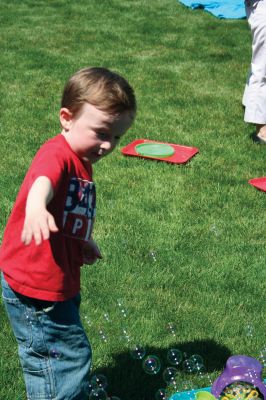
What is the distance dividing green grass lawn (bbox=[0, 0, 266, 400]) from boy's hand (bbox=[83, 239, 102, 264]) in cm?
64

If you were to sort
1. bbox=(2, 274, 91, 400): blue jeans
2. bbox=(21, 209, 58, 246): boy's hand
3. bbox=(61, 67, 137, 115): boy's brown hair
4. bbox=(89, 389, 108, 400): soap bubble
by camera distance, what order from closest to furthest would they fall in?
bbox=(21, 209, 58, 246): boy's hand → bbox=(61, 67, 137, 115): boy's brown hair → bbox=(2, 274, 91, 400): blue jeans → bbox=(89, 389, 108, 400): soap bubble

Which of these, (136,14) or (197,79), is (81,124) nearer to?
(197,79)

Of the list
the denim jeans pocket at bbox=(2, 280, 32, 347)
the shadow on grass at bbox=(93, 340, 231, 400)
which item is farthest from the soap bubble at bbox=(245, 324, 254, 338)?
the denim jeans pocket at bbox=(2, 280, 32, 347)

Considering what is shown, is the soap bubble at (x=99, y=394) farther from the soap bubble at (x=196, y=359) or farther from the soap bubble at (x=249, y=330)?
the soap bubble at (x=249, y=330)

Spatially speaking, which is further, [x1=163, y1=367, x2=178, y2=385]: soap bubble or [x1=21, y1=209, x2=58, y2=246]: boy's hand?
[x1=163, y1=367, x2=178, y2=385]: soap bubble

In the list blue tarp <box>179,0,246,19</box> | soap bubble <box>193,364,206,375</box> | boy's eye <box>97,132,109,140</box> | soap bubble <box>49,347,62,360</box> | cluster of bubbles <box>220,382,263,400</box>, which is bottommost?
blue tarp <box>179,0,246,19</box>

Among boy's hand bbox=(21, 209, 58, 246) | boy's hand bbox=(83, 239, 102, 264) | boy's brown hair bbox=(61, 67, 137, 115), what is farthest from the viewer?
boy's hand bbox=(83, 239, 102, 264)

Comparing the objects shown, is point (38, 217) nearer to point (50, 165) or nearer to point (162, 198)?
point (50, 165)

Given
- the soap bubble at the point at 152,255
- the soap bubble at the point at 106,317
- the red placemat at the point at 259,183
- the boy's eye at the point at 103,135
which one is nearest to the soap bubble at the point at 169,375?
the soap bubble at the point at 106,317

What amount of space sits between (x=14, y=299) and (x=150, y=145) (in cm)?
336

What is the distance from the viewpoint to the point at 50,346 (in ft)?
8.47

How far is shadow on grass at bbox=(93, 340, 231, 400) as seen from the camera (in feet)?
10.1

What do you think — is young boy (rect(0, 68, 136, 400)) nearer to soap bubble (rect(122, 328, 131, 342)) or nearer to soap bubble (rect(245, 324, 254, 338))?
soap bubble (rect(122, 328, 131, 342))

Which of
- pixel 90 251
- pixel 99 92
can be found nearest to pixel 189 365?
pixel 90 251
